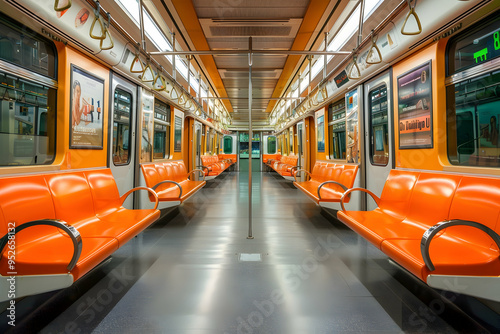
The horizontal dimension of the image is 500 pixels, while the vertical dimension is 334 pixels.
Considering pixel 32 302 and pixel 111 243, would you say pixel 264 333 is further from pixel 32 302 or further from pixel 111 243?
pixel 32 302

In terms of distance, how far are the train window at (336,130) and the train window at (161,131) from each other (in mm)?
4019

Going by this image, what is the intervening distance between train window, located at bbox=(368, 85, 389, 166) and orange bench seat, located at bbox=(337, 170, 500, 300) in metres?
0.87

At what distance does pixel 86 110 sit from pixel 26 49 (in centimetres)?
78

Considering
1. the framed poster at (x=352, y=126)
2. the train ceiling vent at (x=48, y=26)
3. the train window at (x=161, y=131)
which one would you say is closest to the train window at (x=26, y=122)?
the train ceiling vent at (x=48, y=26)

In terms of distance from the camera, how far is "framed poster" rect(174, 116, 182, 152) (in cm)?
593

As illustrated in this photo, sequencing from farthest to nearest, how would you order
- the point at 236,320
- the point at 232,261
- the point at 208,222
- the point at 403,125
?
the point at 208,222 < the point at 403,125 < the point at 232,261 < the point at 236,320

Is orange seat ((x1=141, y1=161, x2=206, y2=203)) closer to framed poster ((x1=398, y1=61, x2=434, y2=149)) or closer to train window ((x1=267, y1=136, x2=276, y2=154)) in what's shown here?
framed poster ((x1=398, y1=61, x2=434, y2=149))

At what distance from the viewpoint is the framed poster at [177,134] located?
19.5 feet

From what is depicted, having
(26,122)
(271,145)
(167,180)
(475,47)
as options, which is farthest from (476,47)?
(271,145)

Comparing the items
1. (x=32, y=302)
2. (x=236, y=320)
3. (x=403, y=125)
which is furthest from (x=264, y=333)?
(x=403, y=125)

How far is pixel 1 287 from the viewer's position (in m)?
1.28

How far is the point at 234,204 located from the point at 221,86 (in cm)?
441

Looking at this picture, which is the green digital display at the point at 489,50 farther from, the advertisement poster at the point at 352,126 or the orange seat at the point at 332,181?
the advertisement poster at the point at 352,126

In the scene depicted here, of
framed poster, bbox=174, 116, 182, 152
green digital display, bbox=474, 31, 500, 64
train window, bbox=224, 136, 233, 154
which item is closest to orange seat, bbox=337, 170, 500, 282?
green digital display, bbox=474, 31, 500, 64
